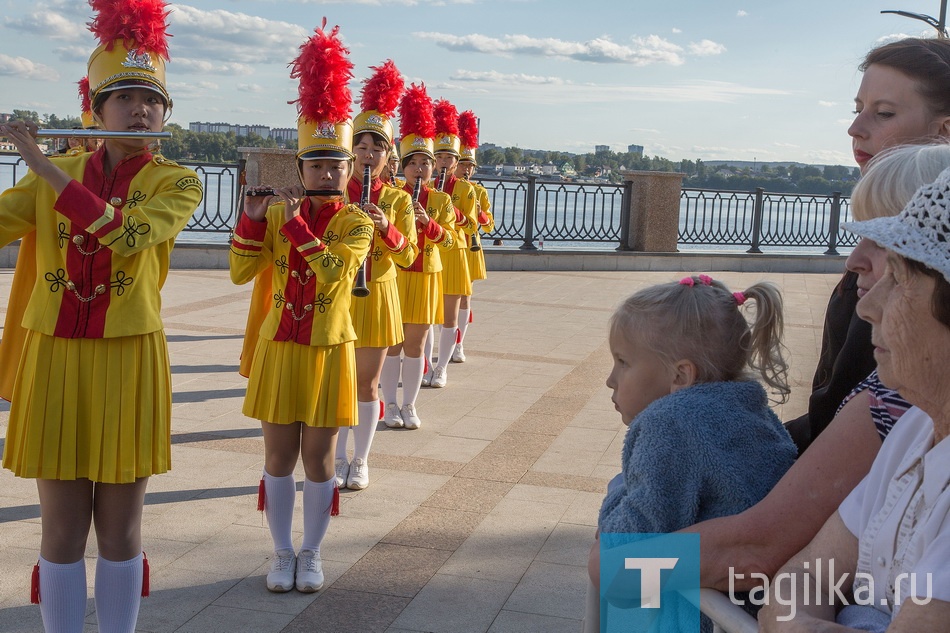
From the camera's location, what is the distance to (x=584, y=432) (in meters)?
6.38

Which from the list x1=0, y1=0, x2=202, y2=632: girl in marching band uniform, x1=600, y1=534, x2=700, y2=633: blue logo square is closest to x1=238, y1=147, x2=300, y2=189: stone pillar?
x1=0, y1=0, x2=202, y2=632: girl in marching band uniform

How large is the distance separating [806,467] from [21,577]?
10.4ft

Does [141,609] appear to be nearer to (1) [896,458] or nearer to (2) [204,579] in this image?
(2) [204,579]

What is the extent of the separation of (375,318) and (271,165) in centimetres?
1045

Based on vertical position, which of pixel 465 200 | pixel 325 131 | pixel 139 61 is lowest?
pixel 465 200

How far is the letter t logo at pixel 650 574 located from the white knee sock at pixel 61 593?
6.24 ft

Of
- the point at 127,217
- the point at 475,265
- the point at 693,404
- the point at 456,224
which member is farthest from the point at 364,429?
the point at 475,265

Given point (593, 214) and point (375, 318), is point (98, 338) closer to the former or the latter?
point (375, 318)

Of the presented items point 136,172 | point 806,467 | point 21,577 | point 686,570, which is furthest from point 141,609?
point 806,467

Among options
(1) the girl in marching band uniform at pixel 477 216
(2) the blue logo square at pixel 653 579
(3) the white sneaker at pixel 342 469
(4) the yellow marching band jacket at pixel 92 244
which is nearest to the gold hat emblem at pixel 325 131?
(4) the yellow marching band jacket at pixel 92 244

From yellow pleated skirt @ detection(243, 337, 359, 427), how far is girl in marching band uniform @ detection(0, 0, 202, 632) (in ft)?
2.49

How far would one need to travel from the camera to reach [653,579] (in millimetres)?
1859

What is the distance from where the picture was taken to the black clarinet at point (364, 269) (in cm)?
474

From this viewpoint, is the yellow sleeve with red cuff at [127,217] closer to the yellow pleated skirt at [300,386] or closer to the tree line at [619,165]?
the yellow pleated skirt at [300,386]
